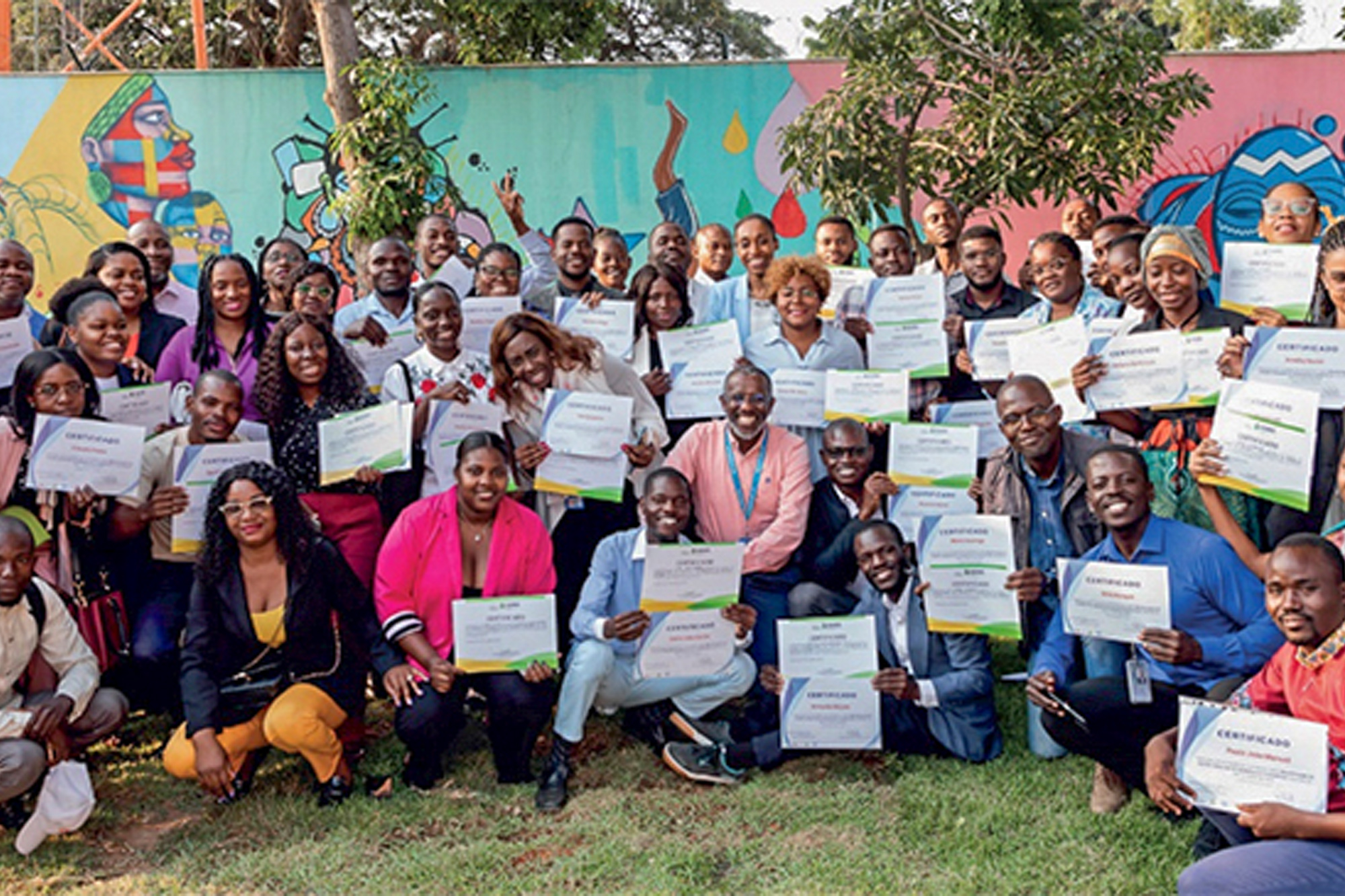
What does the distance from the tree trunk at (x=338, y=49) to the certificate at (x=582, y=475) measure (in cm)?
598

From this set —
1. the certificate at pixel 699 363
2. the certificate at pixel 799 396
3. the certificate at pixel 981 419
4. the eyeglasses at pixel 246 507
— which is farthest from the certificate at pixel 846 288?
the eyeglasses at pixel 246 507

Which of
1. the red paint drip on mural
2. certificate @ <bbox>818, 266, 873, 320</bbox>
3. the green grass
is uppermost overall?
the red paint drip on mural

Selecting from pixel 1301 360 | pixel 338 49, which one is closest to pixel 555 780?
pixel 1301 360

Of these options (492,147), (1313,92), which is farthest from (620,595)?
(1313,92)

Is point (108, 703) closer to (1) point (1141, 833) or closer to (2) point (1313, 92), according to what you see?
(1) point (1141, 833)

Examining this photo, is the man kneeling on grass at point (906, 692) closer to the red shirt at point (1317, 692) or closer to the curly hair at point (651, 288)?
the red shirt at point (1317, 692)

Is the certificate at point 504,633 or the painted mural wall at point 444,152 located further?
the painted mural wall at point 444,152

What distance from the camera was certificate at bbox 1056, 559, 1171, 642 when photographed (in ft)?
14.1

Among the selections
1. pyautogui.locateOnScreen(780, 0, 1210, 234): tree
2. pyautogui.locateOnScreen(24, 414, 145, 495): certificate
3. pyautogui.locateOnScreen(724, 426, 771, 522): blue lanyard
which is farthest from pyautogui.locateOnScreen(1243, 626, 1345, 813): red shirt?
pyautogui.locateOnScreen(780, 0, 1210, 234): tree

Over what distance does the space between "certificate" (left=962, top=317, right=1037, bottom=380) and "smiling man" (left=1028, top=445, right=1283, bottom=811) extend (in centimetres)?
129

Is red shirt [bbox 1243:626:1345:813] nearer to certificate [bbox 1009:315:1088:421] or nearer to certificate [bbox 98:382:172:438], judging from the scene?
certificate [bbox 1009:315:1088:421]

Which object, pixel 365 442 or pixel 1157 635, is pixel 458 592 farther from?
pixel 1157 635

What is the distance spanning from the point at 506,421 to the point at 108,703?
1.98m

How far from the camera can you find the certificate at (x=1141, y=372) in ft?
16.4
